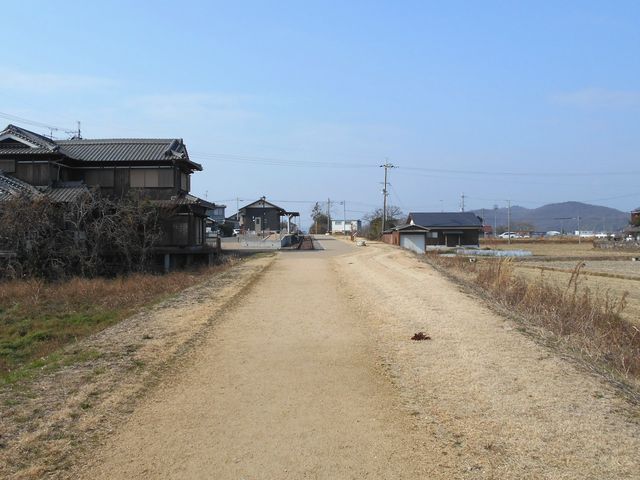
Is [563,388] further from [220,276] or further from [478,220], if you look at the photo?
[478,220]

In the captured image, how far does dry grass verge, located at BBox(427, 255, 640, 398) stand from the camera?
8.64m

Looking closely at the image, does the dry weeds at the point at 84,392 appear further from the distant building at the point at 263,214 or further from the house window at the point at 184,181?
the distant building at the point at 263,214

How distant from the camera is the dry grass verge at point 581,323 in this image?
8641mm

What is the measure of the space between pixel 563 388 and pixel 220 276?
53.3ft

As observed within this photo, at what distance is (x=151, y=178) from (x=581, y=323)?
86.9 feet

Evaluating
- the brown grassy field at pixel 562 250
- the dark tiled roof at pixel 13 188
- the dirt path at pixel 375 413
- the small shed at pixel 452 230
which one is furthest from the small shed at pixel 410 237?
the dirt path at pixel 375 413

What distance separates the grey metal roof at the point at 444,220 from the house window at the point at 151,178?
4127cm

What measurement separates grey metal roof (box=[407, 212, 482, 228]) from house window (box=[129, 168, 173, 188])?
135 ft

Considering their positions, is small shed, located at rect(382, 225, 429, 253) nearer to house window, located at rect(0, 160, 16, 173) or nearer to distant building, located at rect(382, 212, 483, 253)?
distant building, located at rect(382, 212, 483, 253)

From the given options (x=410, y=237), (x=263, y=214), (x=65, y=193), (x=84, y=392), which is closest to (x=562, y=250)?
(x=410, y=237)

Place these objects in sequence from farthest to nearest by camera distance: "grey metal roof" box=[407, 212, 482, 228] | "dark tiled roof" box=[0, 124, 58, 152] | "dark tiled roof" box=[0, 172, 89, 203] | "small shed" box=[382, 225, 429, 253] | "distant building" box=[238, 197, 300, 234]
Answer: "distant building" box=[238, 197, 300, 234]
"grey metal roof" box=[407, 212, 482, 228]
"small shed" box=[382, 225, 429, 253]
"dark tiled roof" box=[0, 124, 58, 152]
"dark tiled roof" box=[0, 172, 89, 203]

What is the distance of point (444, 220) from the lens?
7000 cm

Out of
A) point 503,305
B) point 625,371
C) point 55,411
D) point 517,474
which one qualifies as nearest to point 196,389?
point 55,411

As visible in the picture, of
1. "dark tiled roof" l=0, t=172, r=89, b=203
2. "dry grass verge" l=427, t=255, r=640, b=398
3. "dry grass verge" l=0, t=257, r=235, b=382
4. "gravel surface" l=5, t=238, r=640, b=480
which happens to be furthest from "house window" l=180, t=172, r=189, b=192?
"gravel surface" l=5, t=238, r=640, b=480
